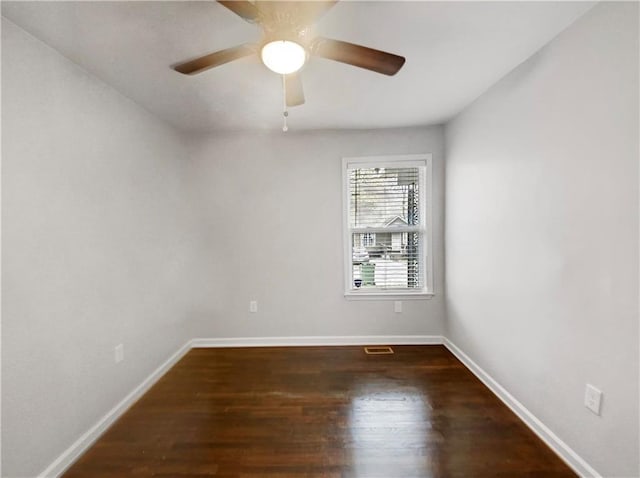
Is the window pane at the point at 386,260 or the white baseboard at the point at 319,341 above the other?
the window pane at the point at 386,260

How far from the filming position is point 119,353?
212 cm

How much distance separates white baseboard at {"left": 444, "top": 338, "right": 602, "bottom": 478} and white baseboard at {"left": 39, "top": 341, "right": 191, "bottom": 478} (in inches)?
109

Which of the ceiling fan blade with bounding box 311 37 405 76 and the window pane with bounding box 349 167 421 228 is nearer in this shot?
the ceiling fan blade with bounding box 311 37 405 76

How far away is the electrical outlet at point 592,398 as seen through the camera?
1.44 m

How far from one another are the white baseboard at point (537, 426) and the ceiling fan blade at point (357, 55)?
222 cm

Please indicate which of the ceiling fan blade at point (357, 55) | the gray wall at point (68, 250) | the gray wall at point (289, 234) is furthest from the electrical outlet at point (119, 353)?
the ceiling fan blade at point (357, 55)

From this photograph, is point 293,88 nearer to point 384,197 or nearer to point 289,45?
point 289,45

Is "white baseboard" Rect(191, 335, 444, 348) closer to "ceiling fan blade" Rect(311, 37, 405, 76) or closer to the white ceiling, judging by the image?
the white ceiling

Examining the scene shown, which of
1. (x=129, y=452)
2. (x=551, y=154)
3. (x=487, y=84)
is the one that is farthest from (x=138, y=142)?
(x=551, y=154)

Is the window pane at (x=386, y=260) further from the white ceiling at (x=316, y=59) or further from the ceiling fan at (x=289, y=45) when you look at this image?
the ceiling fan at (x=289, y=45)

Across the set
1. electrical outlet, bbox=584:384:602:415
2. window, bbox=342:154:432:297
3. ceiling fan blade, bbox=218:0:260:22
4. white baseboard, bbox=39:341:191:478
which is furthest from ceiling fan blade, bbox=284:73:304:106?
white baseboard, bbox=39:341:191:478

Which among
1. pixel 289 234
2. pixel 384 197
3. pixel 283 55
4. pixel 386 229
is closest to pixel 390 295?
pixel 386 229

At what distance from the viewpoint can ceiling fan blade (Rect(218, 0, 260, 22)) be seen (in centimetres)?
110

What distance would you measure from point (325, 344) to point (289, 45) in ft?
9.25
